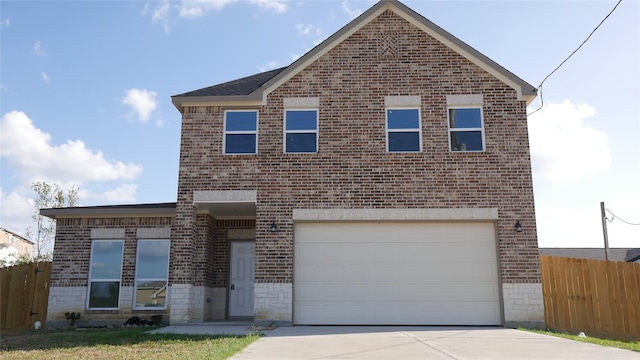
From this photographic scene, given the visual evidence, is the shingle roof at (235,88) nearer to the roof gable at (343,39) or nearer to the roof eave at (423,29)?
the roof gable at (343,39)

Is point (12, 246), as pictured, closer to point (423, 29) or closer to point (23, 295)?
point (23, 295)

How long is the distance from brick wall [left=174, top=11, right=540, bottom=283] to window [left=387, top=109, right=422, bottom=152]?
7.3 inches

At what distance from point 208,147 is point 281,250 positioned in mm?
3405

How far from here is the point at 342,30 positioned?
48.6 ft

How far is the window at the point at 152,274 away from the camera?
50.9ft

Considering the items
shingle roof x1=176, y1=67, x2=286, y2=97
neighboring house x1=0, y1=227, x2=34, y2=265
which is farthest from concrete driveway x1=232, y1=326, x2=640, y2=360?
neighboring house x1=0, y1=227, x2=34, y2=265

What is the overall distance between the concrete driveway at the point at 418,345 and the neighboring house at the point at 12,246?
26439 millimetres

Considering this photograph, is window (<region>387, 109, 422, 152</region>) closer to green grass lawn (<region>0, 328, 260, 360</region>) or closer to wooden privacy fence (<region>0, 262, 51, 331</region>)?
green grass lawn (<region>0, 328, 260, 360</region>)

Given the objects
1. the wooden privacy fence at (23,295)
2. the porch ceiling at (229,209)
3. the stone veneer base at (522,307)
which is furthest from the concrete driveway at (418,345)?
the wooden privacy fence at (23,295)

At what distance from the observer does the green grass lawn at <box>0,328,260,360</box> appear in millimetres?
8516

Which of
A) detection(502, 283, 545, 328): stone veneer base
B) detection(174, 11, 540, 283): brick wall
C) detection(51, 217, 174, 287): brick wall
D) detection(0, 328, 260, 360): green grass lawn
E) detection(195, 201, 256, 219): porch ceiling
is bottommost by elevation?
detection(0, 328, 260, 360): green grass lawn

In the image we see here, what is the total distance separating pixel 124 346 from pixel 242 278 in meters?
6.62

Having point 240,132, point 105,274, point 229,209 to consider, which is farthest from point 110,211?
point 240,132

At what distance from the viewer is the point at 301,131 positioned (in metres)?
14.5
